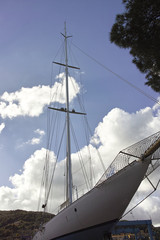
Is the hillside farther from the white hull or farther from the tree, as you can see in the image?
the tree

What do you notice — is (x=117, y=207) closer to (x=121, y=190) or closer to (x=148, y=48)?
(x=121, y=190)

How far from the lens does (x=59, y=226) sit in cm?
1352

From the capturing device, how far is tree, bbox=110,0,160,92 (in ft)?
32.6

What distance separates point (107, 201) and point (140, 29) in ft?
31.9

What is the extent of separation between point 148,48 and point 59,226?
1324 cm

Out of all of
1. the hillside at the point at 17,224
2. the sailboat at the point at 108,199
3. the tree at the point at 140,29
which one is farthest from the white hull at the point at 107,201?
the hillside at the point at 17,224

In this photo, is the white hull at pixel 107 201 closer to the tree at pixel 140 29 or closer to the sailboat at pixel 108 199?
the sailboat at pixel 108 199

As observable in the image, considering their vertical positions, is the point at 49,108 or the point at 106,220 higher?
the point at 49,108

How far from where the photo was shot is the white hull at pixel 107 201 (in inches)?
402

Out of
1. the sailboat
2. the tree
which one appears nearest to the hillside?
the sailboat

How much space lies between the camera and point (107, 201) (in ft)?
34.2

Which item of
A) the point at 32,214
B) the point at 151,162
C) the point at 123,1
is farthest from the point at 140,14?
the point at 32,214

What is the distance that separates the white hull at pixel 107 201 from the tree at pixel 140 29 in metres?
6.31

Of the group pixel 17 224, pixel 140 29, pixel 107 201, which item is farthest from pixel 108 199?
pixel 17 224
